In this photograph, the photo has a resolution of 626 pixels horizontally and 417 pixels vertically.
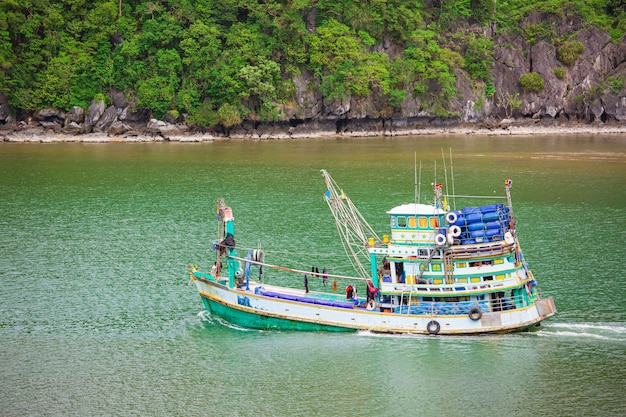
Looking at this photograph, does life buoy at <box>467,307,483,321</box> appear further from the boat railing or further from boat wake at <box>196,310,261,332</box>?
boat wake at <box>196,310,261,332</box>

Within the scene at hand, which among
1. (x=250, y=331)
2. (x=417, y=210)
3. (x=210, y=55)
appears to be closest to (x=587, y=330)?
(x=417, y=210)

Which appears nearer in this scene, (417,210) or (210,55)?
(417,210)

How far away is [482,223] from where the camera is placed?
97.3 ft

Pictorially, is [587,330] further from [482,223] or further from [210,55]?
[210,55]

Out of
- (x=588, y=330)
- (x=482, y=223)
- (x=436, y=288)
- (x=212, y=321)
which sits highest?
(x=482, y=223)

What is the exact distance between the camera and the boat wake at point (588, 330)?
1163 inches

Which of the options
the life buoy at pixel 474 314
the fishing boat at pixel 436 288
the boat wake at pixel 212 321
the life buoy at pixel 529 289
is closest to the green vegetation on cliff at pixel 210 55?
the boat wake at pixel 212 321

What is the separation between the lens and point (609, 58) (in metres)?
106

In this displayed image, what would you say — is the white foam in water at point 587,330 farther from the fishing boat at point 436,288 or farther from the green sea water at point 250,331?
the fishing boat at point 436,288

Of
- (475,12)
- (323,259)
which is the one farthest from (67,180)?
(475,12)

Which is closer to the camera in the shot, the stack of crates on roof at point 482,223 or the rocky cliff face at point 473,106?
the stack of crates on roof at point 482,223

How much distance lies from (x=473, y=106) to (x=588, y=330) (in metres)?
76.1

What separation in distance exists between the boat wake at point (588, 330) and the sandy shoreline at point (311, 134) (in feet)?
219

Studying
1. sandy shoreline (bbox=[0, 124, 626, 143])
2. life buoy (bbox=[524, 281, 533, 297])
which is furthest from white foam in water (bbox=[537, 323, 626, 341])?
sandy shoreline (bbox=[0, 124, 626, 143])
